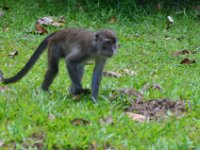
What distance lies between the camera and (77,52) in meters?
7.11

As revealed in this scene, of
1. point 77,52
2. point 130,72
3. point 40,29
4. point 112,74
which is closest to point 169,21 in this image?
point 40,29

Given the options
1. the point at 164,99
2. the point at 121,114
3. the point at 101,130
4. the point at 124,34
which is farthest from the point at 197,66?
the point at 101,130

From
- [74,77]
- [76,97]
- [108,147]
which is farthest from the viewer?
[74,77]

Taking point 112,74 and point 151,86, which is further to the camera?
point 112,74

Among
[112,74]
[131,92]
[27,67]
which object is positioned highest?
[27,67]

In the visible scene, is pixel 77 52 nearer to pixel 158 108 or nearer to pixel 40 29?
pixel 158 108

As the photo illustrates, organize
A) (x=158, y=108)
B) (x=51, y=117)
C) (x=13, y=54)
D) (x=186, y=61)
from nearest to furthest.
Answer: (x=51, y=117) < (x=158, y=108) < (x=13, y=54) < (x=186, y=61)

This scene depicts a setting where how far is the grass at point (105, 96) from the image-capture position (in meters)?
5.54

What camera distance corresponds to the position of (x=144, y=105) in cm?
698

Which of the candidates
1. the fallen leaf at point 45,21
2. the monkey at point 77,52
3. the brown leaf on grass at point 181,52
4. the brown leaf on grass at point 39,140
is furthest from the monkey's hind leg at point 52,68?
the fallen leaf at point 45,21

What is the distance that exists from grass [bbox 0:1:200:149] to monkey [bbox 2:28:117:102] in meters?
0.17

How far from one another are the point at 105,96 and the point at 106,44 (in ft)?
2.30

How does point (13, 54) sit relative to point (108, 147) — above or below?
below

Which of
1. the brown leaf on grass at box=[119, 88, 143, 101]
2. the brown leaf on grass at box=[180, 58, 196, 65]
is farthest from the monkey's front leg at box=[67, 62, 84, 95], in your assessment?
the brown leaf on grass at box=[180, 58, 196, 65]
